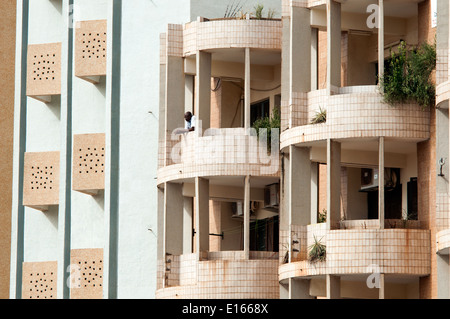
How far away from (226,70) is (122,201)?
229 inches

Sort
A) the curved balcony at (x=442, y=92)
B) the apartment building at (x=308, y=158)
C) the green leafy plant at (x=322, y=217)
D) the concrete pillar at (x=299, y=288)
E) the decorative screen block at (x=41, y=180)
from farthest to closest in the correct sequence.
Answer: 1. the decorative screen block at (x=41, y=180)
2. the green leafy plant at (x=322, y=217)
3. the concrete pillar at (x=299, y=288)
4. the apartment building at (x=308, y=158)
5. the curved balcony at (x=442, y=92)

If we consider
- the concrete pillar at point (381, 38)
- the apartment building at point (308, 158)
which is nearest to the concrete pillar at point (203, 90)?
the apartment building at point (308, 158)

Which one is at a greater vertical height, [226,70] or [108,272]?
[226,70]

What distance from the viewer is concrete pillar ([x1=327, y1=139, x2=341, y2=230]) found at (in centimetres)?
3238

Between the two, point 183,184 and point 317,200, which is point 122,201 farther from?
point 317,200

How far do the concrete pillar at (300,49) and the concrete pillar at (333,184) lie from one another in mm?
2036

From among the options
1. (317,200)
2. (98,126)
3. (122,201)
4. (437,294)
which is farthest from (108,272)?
(437,294)

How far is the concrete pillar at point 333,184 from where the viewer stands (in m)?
32.4

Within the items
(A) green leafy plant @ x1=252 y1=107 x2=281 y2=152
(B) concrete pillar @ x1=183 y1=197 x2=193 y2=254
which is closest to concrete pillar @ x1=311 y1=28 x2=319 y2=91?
(A) green leafy plant @ x1=252 y1=107 x2=281 y2=152

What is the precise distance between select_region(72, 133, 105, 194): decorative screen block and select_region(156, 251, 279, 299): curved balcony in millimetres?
8407

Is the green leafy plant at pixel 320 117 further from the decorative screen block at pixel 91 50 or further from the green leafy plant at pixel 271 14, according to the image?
the decorative screen block at pixel 91 50

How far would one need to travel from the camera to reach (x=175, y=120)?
3753 cm

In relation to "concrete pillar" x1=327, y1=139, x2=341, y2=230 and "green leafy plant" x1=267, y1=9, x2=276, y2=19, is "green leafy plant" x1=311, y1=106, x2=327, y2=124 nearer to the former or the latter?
"concrete pillar" x1=327, y1=139, x2=341, y2=230

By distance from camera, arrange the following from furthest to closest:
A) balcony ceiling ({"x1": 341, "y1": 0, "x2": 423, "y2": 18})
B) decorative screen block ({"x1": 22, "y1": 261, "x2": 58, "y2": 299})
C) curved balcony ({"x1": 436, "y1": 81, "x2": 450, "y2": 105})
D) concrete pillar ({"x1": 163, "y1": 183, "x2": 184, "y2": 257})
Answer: decorative screen block ({"x1": 22, "y1": 261, "x2": 58, "y2": 299}) → concrete pillar ({"x1": 163, "y1": 183, "x2": 184, "y2": 257}) → balcony ceiling ({"x1": 341, "y1": 0, "x2": 423, "y2": 18}) → curved balcony ({"x1": 436, "y1": 81, "x2": 450, "y2": 105})
